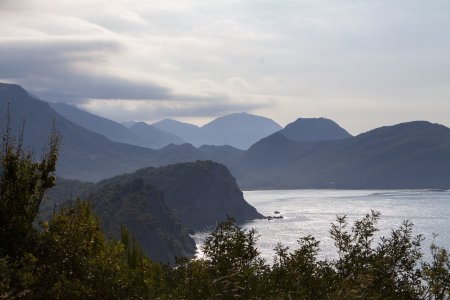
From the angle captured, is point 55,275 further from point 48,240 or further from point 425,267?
point 425,267

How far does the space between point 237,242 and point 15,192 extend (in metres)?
8.98

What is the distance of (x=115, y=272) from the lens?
14961mm

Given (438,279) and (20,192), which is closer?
(438,279)

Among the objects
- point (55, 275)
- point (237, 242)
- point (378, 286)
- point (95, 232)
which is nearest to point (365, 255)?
point (378, 286)

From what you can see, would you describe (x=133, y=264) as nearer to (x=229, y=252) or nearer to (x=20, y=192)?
(x=229, y=252)

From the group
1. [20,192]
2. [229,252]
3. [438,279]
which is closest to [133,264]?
[229,252]

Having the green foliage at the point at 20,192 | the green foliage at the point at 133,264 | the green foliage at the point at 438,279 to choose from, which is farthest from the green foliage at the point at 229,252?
the green foliage at the point at 20,192

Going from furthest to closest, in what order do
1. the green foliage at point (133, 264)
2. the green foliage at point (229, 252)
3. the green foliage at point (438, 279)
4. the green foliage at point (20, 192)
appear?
the green foliage at point (229, 252) < the green foliage at point (20, 192) < the green foliage at point (438, 279) < the green foliage at point (133, 264)

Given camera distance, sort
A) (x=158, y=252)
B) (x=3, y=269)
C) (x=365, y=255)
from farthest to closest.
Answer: (x=158, y=252)
(x=365, y=255)
(x=3, y=269)

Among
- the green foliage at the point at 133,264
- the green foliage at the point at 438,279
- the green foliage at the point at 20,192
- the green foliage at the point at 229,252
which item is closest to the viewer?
→ the green foliage at the point at 133,264

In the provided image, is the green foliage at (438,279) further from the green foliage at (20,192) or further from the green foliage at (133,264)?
the green foliage at (20,192)

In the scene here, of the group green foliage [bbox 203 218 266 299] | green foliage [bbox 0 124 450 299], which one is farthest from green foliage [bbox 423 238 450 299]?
green foliage [bbox 203 218 266 299]

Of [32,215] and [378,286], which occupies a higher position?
[32,215]

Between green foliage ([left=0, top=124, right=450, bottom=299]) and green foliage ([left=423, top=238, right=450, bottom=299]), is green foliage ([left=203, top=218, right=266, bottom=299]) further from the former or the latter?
green foliage ([left=423, top=238, right=450, bottom=299])
